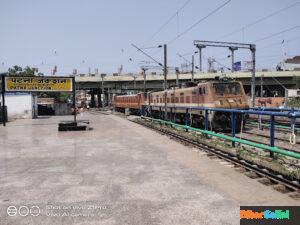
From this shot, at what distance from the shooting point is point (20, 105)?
4553 centimetres

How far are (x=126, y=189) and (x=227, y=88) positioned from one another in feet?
48.0

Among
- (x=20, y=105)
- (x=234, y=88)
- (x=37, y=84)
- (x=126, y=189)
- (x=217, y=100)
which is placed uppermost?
(x=37, y=84)

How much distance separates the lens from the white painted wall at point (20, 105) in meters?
44.9

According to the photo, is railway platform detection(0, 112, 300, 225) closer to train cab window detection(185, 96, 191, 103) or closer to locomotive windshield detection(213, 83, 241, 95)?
locomotive windshield detection(213, 83, 241, 95)

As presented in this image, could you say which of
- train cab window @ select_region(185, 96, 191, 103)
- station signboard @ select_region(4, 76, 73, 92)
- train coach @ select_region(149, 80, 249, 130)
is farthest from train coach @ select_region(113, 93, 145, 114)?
train coach @ select_region(149, 80, 249, 130)

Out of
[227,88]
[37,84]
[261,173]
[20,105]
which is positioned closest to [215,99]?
[227,88]

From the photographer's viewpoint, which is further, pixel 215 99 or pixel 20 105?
pixel 20 105

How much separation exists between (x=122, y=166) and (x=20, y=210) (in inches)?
176

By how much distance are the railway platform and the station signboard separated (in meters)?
16.3

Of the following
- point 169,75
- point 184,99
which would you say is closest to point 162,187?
point 184,99

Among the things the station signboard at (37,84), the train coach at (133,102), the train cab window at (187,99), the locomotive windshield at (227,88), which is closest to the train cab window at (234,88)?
the locomotive windshield at (227,88)

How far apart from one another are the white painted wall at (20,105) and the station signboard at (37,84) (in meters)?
15.5

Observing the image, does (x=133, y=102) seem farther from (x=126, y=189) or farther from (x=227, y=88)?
(x=126, y=189)

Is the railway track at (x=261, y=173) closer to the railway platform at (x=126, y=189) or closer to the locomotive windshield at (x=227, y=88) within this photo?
the railway platform at (x=126, y=189)
